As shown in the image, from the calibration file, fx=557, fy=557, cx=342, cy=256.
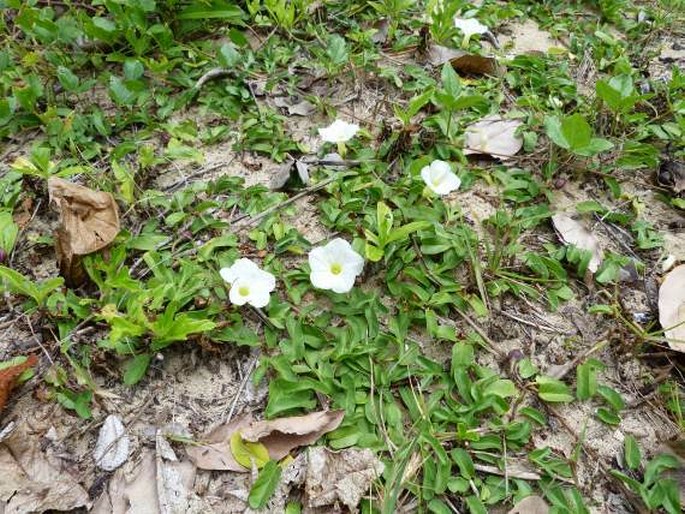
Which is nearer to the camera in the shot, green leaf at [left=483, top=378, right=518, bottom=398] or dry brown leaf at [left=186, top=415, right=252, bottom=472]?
dry brown leaf at [left=186, top=415, right=252, bottom=472]

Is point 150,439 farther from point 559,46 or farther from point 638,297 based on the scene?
point 559,46

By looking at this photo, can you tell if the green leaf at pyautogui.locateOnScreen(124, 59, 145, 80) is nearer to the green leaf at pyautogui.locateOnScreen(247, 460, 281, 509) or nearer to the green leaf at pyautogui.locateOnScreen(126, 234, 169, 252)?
the green leaf at pyautogui.locateOnScreen(126, 234, 169, 252)

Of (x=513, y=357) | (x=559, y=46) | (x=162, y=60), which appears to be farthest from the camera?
(x=559, y=46)

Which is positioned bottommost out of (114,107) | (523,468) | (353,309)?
(523,468)

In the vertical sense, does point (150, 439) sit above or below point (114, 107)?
below

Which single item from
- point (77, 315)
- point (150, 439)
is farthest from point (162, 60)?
point (150, 439)

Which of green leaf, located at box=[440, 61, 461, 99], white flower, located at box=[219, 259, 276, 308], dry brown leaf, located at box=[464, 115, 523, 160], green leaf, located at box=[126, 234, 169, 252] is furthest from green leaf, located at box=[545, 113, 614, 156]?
green leaf, located at box=[126, 234, 169, 252]
